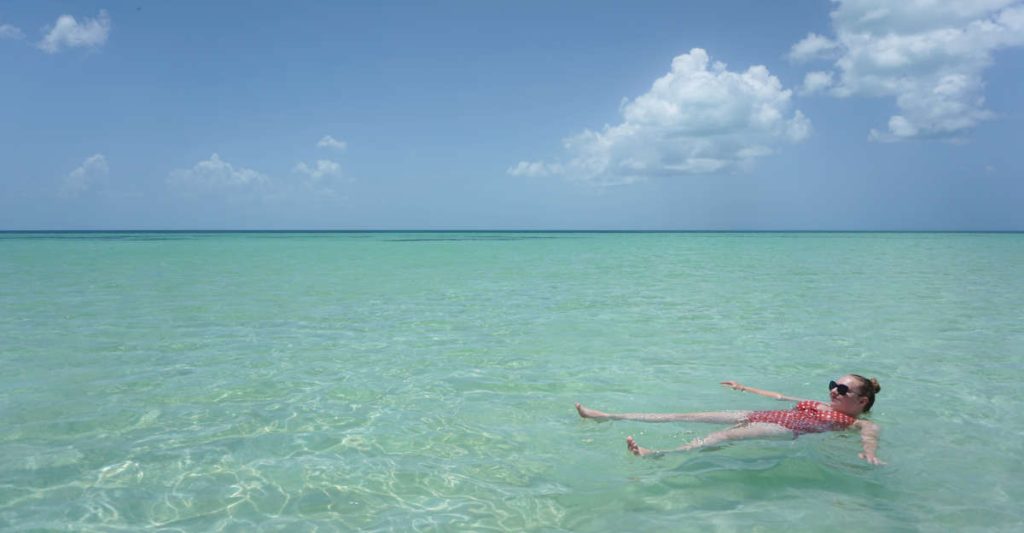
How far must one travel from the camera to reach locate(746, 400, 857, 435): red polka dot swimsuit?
5.23 m

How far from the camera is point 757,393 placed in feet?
21.1

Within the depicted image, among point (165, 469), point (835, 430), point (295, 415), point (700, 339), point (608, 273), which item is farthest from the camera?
point (608, 273)

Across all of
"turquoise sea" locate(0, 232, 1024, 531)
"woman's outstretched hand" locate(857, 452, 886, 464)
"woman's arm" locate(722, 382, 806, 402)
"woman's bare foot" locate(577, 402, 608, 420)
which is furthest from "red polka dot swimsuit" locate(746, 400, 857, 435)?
"woman's bare foot" locate(577, 402, 608, 420)

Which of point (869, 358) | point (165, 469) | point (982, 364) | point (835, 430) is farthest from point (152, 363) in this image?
point (982, 364)

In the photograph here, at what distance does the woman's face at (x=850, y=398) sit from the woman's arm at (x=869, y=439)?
0.40 feet

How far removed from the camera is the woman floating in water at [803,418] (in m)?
5.05

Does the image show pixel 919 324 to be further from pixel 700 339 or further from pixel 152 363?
pixel 152 363

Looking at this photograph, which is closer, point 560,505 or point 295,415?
point 560,505

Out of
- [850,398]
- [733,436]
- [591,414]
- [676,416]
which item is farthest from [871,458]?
[591,414]

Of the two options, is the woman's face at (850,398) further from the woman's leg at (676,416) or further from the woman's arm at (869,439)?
the woman's leg at (676,416)

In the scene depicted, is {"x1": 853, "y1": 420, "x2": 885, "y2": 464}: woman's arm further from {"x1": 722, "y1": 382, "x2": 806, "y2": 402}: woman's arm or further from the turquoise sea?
{"x1": 722, "y1": 382, "x2": 806, "y2": 402}: woman's arm

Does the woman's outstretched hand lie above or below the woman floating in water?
below

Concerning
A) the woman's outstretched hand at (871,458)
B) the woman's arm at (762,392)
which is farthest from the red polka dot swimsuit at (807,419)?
the woman's arm at (762,392)

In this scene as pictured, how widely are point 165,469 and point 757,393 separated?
532cm
